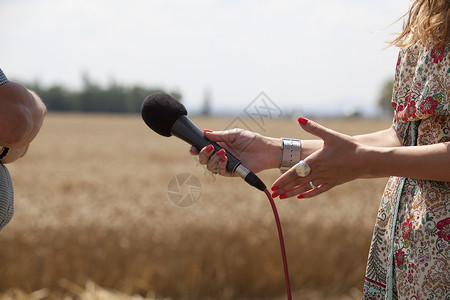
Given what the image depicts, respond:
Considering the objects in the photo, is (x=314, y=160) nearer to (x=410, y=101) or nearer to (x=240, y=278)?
(x=410, y=101)

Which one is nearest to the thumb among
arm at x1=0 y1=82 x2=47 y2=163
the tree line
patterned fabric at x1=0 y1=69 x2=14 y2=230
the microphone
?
the microphone

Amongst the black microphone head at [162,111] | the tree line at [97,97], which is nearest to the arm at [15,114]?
the black microphone head at [162,111]

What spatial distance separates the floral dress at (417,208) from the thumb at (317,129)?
0.21 meters

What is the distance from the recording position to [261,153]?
1257mm

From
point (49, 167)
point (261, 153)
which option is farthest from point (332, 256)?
point (49, 167)

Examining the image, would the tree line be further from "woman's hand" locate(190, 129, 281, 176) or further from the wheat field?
"woman's hand" locate(190, 129, 281, 176)

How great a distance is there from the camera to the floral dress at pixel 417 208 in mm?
995

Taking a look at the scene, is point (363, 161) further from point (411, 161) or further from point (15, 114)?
point (15, 114)

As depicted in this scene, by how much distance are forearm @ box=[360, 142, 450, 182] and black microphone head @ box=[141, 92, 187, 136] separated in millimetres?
427

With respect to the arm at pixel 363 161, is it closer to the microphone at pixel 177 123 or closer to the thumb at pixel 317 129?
the thumb at pixel 317 129

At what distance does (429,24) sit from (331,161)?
1.20ft

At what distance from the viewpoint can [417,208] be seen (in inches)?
40.6

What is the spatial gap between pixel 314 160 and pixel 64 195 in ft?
16.5

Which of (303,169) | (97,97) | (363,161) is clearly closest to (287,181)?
(303,169)
